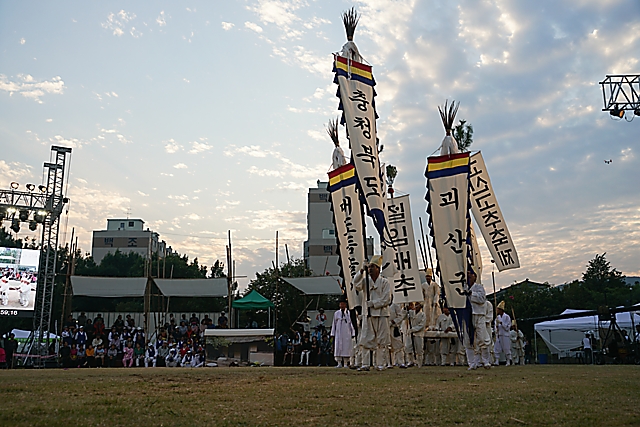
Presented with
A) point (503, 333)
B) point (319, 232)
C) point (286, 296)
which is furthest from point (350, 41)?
point (319, 232)

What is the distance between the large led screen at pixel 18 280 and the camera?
20.5 metres

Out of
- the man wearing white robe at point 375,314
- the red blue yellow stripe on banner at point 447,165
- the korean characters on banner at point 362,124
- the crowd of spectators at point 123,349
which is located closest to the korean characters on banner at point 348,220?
the korean characters on banner at point 362,124

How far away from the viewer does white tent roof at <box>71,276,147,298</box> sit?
22.8 m

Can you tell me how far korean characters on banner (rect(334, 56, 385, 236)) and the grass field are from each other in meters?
5.44

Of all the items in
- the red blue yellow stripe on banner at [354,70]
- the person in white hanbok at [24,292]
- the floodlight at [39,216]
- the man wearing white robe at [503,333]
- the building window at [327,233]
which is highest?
the building window at [327,233]

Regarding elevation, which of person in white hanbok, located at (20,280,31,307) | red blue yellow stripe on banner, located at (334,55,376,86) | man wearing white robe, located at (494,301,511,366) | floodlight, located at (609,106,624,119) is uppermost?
floodlight, located at (609,106,624,119)

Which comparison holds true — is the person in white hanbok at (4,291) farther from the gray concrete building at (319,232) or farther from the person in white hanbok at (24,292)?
the gray concrete building at (319,232)

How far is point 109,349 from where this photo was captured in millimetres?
19281

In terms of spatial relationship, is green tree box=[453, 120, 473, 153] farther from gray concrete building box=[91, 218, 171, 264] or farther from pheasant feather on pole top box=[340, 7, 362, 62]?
gray concrete building box=[91, 218, 171, 264]

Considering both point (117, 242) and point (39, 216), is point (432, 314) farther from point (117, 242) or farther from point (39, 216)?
point (117, 242)

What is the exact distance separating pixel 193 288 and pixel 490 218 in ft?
43.8

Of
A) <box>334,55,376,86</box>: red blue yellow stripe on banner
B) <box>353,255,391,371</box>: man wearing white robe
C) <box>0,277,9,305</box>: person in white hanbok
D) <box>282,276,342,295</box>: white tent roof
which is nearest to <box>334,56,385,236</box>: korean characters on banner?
<box>334,55,376,86</box>: red blue yellow stripe on banner

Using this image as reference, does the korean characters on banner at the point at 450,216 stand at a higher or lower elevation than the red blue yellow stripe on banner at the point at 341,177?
lower

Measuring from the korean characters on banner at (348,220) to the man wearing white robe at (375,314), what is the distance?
5.95 ft
